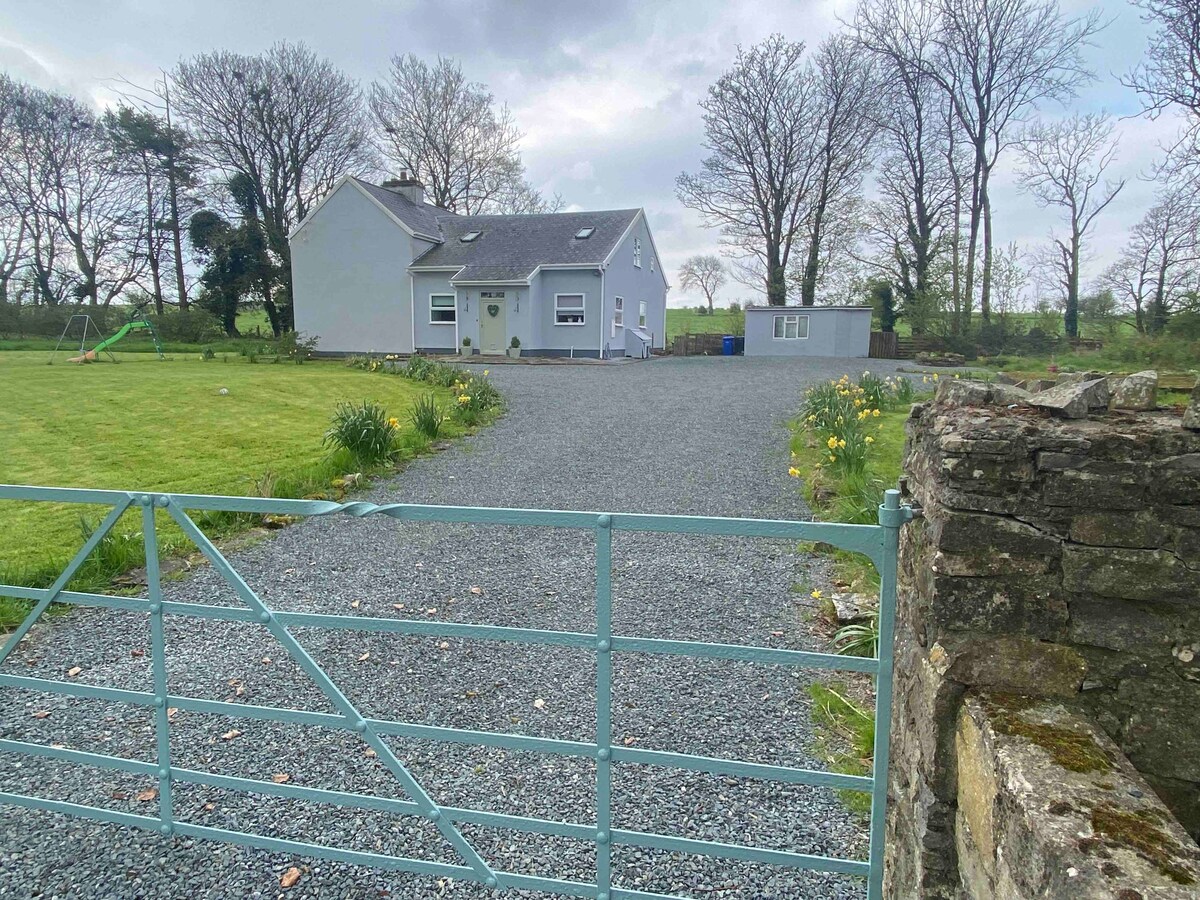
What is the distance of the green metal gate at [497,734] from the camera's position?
2.11 meters

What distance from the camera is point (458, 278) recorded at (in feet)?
87.4

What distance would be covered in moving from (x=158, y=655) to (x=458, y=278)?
82.8 feet

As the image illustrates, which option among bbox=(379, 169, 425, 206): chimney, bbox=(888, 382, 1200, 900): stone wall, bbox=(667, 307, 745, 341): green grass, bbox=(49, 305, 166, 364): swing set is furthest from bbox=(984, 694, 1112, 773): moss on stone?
bbox=(667, 307, 745, 341): green grass

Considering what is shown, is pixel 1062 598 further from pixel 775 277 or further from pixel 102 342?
pixel 775 277

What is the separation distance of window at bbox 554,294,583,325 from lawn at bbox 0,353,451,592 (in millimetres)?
9628

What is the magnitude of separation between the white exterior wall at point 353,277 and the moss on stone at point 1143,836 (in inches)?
1128

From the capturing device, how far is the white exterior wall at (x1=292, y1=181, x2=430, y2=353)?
28531mm

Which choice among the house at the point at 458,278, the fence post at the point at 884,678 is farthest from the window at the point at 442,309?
the fence post at the point at 884,678

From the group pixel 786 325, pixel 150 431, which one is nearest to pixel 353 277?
pixel 786 325

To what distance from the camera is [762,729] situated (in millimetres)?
3609

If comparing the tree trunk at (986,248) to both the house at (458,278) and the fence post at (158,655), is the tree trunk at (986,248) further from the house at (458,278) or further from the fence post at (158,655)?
the fence post at (158,655)

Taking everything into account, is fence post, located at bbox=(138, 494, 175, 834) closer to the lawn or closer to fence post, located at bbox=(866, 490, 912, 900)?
fence post, located at bbox=(866, 490, 912, 900)

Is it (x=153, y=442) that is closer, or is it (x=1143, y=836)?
(x=1143, y=836)

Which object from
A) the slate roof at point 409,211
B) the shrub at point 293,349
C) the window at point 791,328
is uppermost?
the slate roof at point 409,211
